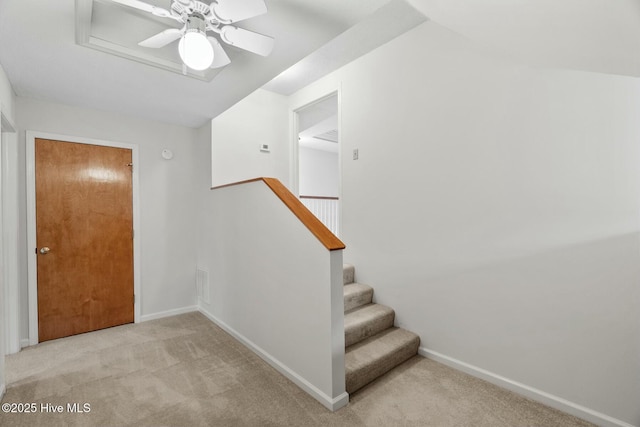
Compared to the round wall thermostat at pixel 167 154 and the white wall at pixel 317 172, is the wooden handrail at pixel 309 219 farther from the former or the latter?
the white wall at pixel 317 172

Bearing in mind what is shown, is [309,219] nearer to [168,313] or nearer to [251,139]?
[251,139]

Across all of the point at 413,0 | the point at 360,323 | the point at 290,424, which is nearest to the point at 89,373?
the point at 290,424

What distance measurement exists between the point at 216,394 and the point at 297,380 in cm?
57

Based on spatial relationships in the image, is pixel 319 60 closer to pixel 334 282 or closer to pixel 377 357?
pixel 334 282

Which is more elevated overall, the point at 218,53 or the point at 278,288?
the point at 218,53

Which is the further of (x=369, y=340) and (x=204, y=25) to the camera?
(x=369, y=340)

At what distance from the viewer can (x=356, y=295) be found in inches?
111

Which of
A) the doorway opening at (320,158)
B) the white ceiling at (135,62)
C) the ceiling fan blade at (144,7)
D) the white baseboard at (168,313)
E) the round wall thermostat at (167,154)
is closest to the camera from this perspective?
the ceiling fan blade at (144,7)

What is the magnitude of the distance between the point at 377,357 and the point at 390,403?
34 centimetres

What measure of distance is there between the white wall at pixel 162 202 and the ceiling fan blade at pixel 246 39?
91.3 inches

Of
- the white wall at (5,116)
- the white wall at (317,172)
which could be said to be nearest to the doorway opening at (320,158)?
the white wall at (317,172)

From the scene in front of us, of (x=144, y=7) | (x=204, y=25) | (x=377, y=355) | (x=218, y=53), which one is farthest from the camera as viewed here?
(x=377, y=355)

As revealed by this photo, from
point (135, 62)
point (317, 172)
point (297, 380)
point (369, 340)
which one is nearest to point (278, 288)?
point (297, 380)

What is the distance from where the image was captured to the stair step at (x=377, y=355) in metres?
2.05
